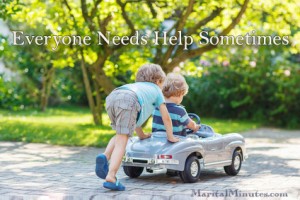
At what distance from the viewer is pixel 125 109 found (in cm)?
650

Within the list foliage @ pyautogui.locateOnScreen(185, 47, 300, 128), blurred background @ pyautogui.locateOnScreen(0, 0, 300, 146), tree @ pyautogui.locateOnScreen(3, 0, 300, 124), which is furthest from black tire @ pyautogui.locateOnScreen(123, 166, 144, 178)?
foliage @ pyautogui.locateOnScreen(185, 47, 300, 128)

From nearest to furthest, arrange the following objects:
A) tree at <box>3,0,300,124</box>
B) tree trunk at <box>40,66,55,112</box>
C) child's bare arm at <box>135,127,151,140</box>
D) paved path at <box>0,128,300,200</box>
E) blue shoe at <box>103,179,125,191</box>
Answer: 1. paved path at <box>0,128,300,200</box>
2. blue shoe at <box>103,179,125,191</box>
3. child's bare arm at <box>135,127,151,140</box>
4. tree at <box>3,0,300,124</box>
5. tree trunk at <box>40,66,55,112</box>

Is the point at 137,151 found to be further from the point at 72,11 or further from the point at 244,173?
the point at 72,11

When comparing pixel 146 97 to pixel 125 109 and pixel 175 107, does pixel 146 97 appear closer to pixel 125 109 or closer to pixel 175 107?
pixel 125 109

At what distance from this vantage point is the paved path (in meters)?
6.21

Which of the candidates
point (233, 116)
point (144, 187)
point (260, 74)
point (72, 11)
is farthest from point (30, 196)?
point (233, 116)

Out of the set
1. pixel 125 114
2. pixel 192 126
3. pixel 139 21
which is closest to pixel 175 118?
pixel 192 126

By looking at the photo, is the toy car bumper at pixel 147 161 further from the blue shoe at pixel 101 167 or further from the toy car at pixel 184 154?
the blue shoe at pixel 101 167

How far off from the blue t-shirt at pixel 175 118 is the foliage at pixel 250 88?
30.8 feet

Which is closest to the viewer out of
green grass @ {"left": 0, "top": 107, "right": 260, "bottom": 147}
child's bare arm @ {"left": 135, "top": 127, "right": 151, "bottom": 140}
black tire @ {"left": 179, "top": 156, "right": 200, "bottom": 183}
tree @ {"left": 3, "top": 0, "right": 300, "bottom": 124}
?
black tire @ {"left": 179, "top": 156, "right": 200, "bottom": 183}

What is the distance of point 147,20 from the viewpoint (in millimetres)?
13297

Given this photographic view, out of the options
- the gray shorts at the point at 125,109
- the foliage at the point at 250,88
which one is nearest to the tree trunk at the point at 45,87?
the foliage at the point at 250,88

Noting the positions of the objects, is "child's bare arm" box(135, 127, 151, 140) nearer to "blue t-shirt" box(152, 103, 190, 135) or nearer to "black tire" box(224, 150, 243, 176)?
"blue t-shirt" box(152, 103, 190, 135)

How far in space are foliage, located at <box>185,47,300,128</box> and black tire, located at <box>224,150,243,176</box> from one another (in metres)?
8.59
